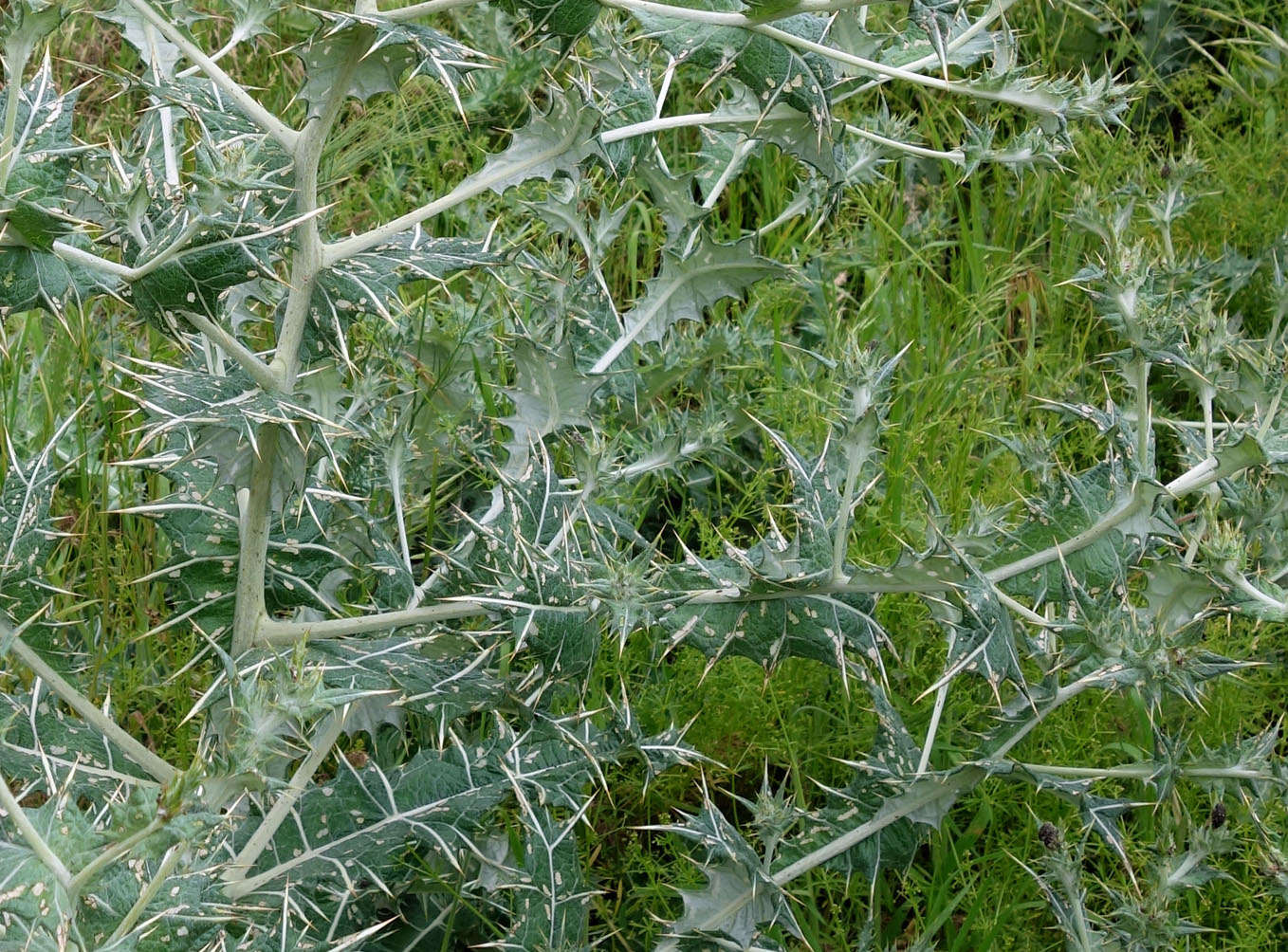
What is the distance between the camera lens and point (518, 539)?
5.13 ft

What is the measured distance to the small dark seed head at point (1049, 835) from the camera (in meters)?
1.87

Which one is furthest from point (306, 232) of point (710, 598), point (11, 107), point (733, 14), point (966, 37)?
point (966, 37)

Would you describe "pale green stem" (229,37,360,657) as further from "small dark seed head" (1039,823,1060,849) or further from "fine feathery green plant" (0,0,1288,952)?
"small dark seed head" (1039,823,1060,849)

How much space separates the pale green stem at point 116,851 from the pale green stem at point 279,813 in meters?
0.41

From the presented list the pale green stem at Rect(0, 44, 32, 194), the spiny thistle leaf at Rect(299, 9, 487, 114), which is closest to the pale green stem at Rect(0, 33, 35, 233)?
the pale green stem at Rect(0, 44, 32, 194)

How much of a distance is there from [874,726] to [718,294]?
0.78 metres

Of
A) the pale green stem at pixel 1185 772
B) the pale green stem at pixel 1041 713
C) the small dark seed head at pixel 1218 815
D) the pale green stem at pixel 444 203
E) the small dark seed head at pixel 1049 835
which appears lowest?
the small dark seed head at pixel 1218 815

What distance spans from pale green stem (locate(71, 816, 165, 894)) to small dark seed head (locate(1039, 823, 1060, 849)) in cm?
130

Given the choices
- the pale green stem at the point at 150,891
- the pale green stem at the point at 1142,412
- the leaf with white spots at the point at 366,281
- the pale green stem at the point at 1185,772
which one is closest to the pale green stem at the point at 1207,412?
the pale green stem at the point at 1142,412

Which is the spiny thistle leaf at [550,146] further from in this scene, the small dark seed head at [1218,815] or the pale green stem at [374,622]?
the small dark seed head at [1218,815]

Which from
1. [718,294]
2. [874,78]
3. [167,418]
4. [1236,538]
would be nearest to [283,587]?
[167,418]

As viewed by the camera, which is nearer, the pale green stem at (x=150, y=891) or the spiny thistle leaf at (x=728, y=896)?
the pale green stem at (x=150, y=891)

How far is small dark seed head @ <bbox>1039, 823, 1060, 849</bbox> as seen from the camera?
1868mm

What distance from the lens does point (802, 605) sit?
1629mm
